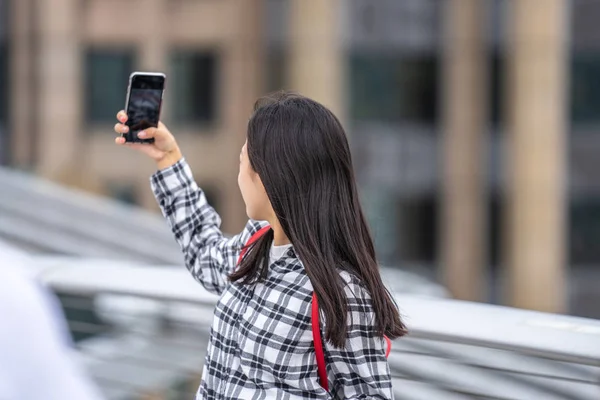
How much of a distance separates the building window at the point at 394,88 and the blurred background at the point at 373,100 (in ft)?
0.11

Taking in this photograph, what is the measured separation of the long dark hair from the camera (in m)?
2.17

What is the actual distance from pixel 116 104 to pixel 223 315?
2408 centimetres

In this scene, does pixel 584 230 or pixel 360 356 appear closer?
pixel 360 356

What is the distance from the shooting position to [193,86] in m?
26.2

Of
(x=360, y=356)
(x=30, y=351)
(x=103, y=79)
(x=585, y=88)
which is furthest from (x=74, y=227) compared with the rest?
(x=585, y=88)

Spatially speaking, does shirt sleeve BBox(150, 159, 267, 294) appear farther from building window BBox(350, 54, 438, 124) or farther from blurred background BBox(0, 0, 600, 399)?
building window BBox(350, 54, 438, 124)

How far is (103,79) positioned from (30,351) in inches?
988

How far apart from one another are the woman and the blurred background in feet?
71.4

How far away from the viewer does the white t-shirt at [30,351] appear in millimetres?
1313

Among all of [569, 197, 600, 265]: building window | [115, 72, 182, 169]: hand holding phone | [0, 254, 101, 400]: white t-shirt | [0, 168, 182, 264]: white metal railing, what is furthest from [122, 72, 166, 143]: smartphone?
[569, 197, 600, 265]: building window

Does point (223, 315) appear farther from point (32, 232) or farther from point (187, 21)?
point (187, 21)

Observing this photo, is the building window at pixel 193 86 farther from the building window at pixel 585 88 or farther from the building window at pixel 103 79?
the building window at pixel 585 88

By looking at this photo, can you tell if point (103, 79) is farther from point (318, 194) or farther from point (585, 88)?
point (318, 194)

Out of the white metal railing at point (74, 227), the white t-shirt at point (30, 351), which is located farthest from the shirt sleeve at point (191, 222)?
the white metal railing at point (74, 227)
